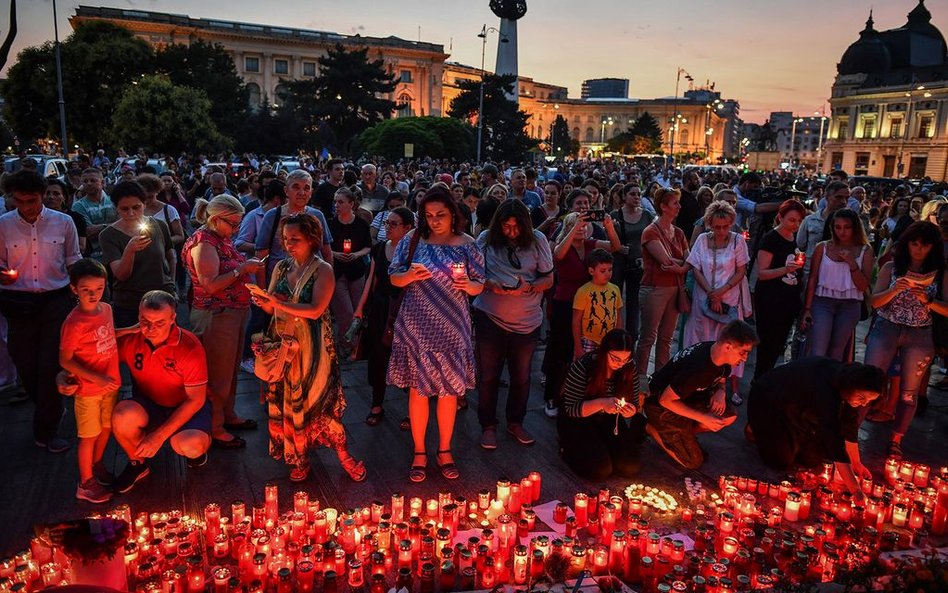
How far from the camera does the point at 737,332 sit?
4227 mm

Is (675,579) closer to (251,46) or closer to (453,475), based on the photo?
(453,475)

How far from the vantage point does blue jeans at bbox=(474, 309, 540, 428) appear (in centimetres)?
489

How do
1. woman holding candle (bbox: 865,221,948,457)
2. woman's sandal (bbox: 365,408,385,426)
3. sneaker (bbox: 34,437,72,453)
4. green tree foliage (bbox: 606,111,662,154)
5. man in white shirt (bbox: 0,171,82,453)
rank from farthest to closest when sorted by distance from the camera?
green tree foliage (bbox: 606,111,662,154) < woman's sandal (bbox: 365,408,385,426) < woman holding candle (bbox: 865,221,948,457) < sneaker (bbox: 34,437,72,453) < man in white shirt (bbox: 0,171,82,453)

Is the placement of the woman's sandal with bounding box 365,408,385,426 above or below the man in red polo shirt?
below

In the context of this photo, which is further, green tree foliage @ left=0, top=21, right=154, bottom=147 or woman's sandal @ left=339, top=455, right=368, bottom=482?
green tree foliage @ left=0, top=21, right=154, bottom=147

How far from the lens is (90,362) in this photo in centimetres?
391

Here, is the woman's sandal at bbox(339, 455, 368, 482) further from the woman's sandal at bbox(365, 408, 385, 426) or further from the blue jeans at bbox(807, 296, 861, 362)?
the blue jeans at bbox(807, 296, 861, 362)

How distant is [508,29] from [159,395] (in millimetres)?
63378

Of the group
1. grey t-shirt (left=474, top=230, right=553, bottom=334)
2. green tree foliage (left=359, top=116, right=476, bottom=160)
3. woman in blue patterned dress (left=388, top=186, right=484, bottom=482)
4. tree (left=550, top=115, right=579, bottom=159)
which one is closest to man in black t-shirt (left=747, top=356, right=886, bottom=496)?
grey t-shirt (left=474, top=230, right=553, bottom=334)

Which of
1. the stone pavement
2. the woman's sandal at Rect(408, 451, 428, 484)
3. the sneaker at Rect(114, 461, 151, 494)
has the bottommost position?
the stone pavement

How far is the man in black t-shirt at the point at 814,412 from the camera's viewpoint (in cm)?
407

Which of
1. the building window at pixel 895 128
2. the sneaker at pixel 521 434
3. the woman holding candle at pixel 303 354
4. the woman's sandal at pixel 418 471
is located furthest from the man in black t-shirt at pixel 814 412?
the building window at pixel 895 128

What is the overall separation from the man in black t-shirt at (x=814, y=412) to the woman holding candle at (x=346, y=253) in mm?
3868

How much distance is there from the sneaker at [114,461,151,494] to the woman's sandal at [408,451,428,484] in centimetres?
173
